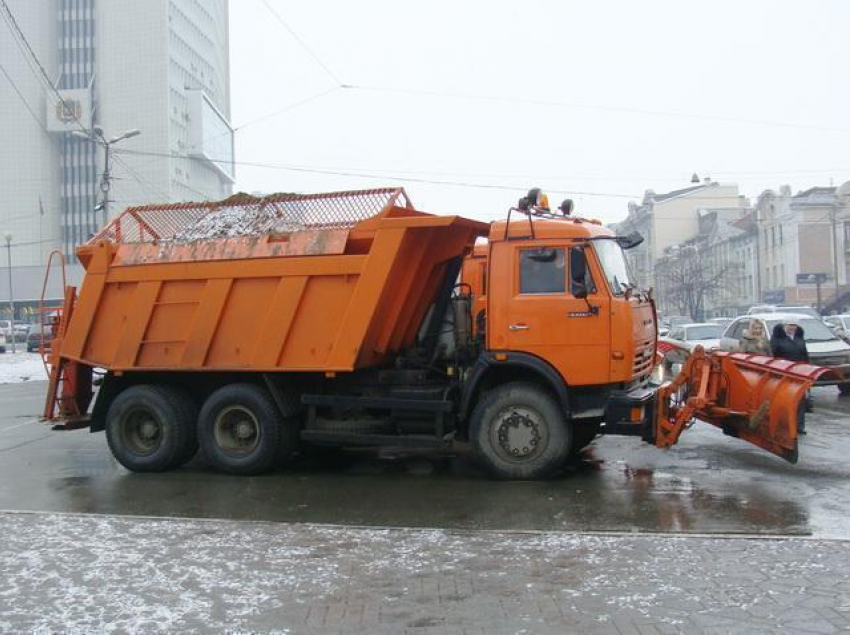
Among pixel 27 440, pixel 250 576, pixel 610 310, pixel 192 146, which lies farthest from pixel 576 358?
pixel 192 146

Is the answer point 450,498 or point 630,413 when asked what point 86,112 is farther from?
point 630,413

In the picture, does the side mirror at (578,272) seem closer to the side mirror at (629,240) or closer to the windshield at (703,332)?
the side mirror at (629,240)

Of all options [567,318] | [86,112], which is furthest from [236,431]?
[86,112]

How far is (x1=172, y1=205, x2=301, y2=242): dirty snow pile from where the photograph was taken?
358 inches

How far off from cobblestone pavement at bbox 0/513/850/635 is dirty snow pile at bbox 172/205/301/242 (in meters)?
3.67

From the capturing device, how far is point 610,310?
8023 millimetres

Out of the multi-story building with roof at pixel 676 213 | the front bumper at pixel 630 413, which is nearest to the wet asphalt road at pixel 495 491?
the front bumper at pixel 630 413

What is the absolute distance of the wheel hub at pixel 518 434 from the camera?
8.28 m

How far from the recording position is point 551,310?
8.16 metres

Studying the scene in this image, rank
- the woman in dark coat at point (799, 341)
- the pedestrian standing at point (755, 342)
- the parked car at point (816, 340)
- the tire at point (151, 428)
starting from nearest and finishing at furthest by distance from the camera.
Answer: the tire at point (151, 428) < the pedestrian standing at point (755, 342) < the woman in dark coat at point (799, 341) < the parked car at point (816, 340)

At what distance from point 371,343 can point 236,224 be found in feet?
6.96

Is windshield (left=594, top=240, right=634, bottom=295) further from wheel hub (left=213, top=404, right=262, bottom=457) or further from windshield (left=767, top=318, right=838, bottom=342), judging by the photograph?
windshield (left=767, top=318, right=838, bottom=342)

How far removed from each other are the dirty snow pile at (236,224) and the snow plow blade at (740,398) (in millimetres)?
4574

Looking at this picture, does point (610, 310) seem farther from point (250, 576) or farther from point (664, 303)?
point (664, 303)
